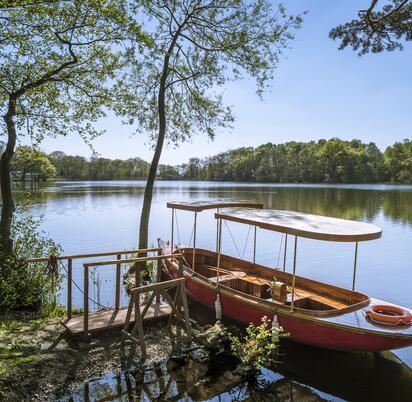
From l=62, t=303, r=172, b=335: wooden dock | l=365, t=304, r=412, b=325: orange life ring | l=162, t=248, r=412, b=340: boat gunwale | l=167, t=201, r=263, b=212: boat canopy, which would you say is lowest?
l=62, t=303, r=172, b=335: wooden dock

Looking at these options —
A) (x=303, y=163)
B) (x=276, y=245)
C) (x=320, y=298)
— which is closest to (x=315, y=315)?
(x=320, y=298)

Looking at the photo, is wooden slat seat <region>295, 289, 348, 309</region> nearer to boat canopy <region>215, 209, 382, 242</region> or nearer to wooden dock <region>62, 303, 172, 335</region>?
boat canopy <region>215, 209, 382, 242</region>

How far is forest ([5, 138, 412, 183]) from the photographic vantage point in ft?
290

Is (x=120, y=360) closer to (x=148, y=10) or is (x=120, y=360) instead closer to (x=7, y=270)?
(x=7, y=270)

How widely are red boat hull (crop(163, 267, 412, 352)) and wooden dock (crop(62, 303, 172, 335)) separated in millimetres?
1805

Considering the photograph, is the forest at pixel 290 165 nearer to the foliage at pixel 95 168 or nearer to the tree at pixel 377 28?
the foliage at pixel 95 168

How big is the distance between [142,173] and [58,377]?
4629 inches

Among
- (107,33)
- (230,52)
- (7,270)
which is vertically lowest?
(7,270)

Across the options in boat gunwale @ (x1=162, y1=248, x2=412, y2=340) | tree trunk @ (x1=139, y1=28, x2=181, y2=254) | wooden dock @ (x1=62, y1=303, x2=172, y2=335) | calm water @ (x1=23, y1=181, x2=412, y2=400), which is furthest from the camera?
calm water @ (x1=23, y1=181, x2=412, y2=400)

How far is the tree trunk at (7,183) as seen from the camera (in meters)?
8.77

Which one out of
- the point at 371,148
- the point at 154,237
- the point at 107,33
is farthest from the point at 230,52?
the point at 371,148

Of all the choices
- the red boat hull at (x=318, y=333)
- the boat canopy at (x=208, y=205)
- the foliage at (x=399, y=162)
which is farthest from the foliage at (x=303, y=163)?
the red boat hull at (x=318, y=333)

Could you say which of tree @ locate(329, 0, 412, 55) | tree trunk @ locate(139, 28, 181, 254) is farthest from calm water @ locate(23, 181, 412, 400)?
tree @ locate(329, 0, 412, 55)

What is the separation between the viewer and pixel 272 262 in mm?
18062
